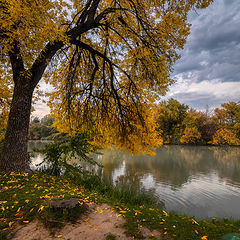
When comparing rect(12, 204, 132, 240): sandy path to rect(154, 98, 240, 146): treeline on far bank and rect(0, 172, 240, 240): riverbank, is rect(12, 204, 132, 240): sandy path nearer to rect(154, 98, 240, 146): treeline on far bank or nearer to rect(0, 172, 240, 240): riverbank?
rect(0, 172, 240, 240): riverbank

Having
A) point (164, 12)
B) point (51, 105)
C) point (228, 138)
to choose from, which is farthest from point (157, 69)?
point (228, 138)

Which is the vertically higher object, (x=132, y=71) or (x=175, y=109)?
(x=175, y=109)

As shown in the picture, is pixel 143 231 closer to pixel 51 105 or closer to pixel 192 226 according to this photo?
pixel 192 226

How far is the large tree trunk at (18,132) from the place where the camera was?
505 centimetres

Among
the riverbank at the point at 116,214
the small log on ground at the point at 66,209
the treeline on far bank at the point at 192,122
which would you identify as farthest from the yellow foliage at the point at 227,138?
the small log on ground at the point at 66,209

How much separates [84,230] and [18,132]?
3.83 meters

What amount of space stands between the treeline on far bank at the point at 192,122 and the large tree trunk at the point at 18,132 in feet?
112

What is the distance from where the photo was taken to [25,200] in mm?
3340

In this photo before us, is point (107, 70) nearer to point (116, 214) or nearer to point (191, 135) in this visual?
point (116, 214)

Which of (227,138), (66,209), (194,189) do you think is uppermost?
(227,138)

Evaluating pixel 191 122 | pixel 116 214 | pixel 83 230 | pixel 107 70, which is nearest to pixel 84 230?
pixel 83 230

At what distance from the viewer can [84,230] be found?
8.73 feet

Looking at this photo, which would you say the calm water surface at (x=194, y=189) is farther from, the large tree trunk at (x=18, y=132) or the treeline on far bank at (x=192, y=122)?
the treeline on far bank at (x=192, y=122)

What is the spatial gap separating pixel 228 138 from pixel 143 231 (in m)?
32.4
